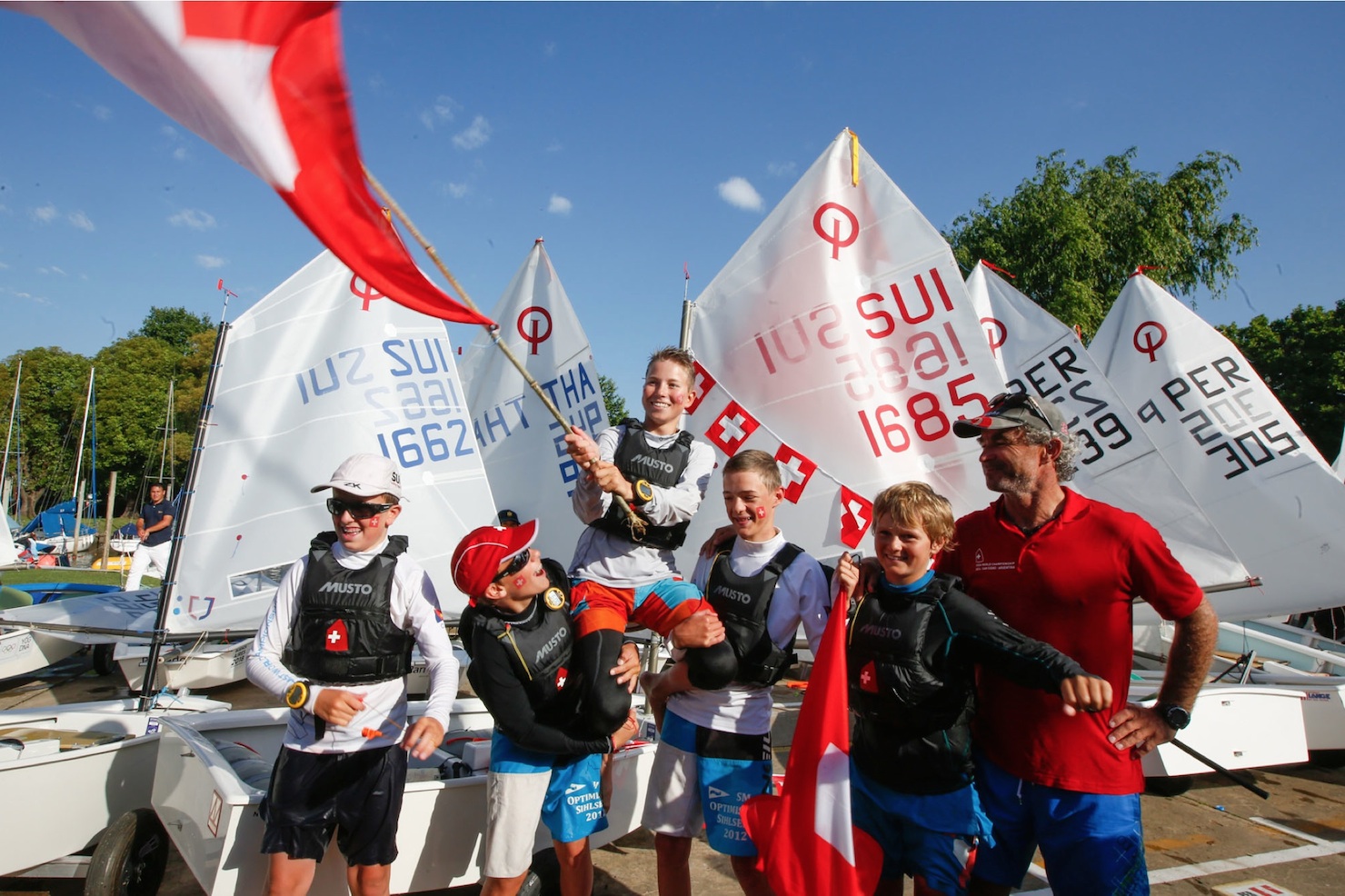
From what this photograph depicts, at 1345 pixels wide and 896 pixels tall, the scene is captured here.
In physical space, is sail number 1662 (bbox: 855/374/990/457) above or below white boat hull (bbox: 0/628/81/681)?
above

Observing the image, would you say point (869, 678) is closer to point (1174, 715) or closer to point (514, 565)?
point (1174, 715)

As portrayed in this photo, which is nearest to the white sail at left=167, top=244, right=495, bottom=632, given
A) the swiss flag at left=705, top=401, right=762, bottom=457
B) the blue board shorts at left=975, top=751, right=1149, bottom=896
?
the swiss flag at left=705, top=401, right=762, bottom=457

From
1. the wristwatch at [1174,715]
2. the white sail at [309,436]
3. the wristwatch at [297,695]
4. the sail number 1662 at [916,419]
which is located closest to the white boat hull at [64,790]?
the wristwatch at [297,695]

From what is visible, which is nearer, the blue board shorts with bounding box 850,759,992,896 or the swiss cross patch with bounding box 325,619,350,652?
the blue board shorts with bounding box 850,759,992,896

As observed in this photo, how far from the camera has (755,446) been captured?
5332 millimetres

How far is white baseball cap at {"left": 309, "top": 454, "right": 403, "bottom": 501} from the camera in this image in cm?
278

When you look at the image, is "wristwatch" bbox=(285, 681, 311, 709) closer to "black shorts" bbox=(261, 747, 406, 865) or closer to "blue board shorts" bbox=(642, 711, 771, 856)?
"black shorts" bbox=(261, 747, 406, 865)

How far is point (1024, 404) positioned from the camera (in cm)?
245

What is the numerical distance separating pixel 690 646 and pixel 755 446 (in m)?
2.81

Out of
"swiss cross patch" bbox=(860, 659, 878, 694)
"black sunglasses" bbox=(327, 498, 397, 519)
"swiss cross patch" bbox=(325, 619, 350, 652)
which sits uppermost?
"black sunglasses" bbox=(327, 498, 397, 519)

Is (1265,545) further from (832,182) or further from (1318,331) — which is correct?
(1318,331)

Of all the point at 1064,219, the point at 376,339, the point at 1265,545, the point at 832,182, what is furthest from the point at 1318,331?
the point at 376,339

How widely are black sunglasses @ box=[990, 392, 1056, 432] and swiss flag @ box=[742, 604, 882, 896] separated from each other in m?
0.79

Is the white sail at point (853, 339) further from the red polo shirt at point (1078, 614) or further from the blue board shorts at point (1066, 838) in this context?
the blue board shorts at point (1066, 838)
